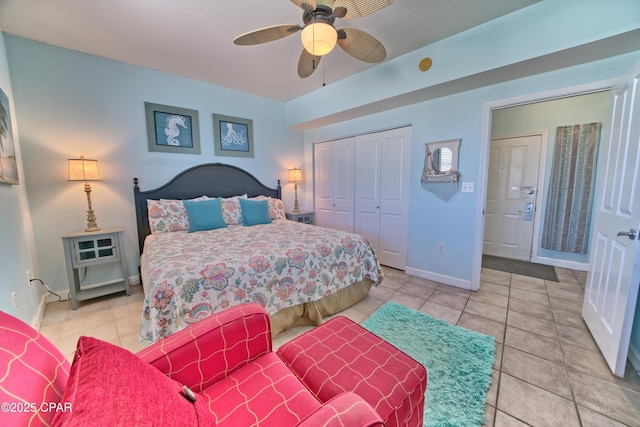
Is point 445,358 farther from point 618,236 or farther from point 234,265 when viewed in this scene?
point 234,265

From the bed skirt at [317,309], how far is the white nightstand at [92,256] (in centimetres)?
191

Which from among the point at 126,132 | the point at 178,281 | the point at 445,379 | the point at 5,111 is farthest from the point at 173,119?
the point at 445,379

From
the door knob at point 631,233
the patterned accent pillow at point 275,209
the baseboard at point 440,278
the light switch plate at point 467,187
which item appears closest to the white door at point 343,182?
the patterned accent pillow at point 275,209

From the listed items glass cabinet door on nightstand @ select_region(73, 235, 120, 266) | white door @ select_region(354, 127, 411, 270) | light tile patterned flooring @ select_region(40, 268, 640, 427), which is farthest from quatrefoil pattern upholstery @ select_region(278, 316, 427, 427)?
glass cabinet door on nightstand @ select_region(73, 235, 120, 266)

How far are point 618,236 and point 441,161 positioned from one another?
5.16 feet

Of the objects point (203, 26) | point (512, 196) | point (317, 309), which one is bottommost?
point (317, 309)

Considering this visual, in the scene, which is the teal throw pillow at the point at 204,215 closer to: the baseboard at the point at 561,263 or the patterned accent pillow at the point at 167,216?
the patterned accent pillow at the point at 167,216

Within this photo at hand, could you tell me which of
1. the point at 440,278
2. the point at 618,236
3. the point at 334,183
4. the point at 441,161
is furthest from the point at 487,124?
the point at 334,183

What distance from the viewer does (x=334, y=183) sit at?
4.15 metres

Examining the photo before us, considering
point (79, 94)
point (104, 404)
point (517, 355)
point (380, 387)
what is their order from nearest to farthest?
point (104, 404), point (380, 387), point (517, 355), point (79, 94)

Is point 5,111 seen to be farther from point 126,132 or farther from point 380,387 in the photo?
point 380,387

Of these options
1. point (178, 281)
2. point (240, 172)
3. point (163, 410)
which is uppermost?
point (240, 172)

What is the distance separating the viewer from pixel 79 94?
2.55 m

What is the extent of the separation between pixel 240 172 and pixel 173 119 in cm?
107
